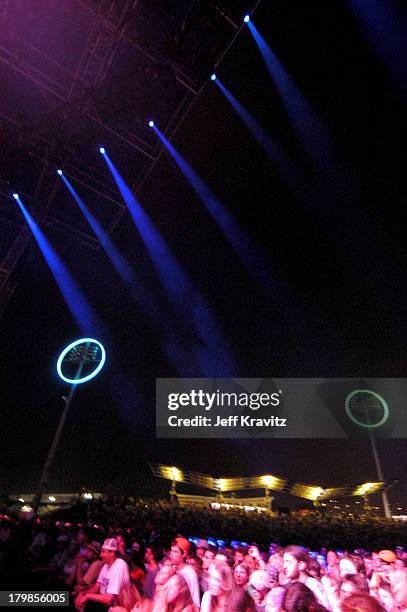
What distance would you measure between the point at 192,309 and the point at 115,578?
11.4 m

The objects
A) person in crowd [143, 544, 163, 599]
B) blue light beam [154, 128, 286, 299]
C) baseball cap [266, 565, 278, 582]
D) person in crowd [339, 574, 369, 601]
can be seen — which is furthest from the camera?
blue light beam [154, 128, 286, 299]

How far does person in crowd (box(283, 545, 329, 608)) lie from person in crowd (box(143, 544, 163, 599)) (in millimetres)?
1524

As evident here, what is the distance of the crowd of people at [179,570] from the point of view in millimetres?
3072

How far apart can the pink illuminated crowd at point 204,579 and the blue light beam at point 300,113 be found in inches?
354

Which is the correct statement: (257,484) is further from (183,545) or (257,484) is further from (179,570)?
(179,570)

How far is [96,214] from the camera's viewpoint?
11.5 meters

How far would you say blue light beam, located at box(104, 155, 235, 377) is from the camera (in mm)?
13603

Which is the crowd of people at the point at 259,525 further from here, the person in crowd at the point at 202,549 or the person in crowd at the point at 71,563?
the person in crowd at the point at 202,549

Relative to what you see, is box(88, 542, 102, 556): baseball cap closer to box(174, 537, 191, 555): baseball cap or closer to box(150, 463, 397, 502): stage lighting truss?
box(174, 537, 191, 555): baseball cap

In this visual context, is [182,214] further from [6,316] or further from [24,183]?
[6,316]

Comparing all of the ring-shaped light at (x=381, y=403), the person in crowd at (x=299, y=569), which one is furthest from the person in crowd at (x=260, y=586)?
the ring-shaped light at (x=381, y=403)

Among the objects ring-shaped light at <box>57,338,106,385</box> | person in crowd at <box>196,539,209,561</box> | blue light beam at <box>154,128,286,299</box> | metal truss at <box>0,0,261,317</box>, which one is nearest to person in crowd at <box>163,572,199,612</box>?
person in crowd at <box>196,539,209,561</box>

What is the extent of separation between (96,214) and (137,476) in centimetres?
989

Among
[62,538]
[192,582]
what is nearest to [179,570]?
[192,582]
